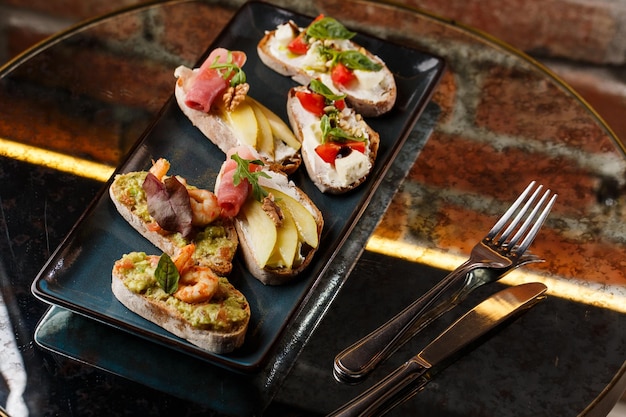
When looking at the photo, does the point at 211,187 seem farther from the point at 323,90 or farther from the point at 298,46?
the point at 298,46

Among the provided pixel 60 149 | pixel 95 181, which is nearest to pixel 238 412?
pixel 95 181

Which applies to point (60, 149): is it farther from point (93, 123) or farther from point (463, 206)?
point (463, 206)

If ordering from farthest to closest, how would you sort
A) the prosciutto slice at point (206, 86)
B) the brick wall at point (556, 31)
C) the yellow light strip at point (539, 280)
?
1. the brick wall at point (556, 31)
2. the prosciutto slice at point (206, 86)
3. the yellow light strip at point (539, 280)

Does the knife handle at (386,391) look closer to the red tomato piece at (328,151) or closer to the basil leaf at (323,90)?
the red tomato piece at (328,151)

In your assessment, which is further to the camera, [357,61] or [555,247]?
[357,61]

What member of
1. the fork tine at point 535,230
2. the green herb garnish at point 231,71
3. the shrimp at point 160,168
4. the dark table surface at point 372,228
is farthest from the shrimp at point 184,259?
the fork tine at point 535,230

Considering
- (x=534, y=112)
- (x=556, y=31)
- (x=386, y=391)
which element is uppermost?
(x=534, y=112)

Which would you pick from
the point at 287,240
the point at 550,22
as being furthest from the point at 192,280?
the point at 550,22
